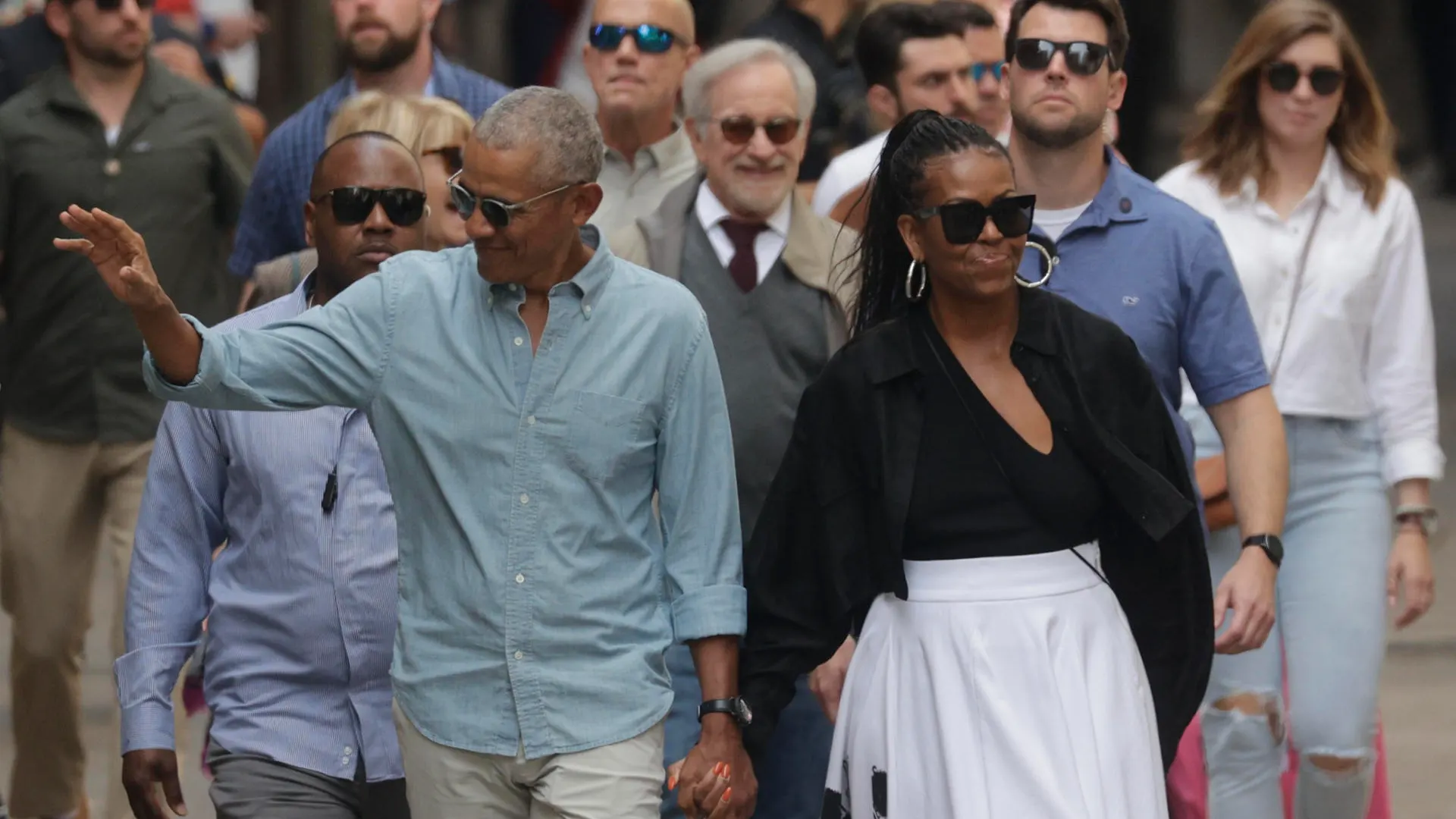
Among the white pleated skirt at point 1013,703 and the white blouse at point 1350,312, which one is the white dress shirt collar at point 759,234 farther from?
the white pleated skirt at point 1013,703

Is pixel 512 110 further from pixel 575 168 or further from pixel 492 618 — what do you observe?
pixel 492 618

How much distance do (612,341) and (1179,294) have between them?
149 cm

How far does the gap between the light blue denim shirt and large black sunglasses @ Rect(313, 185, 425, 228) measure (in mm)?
726

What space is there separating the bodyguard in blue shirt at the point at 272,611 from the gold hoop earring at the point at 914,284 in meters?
1.01

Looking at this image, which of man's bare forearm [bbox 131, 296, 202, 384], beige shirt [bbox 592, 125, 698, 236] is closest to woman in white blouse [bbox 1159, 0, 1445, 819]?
beige shirt [bbox 592, 125, 698, 236]

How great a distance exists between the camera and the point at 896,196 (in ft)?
16.0

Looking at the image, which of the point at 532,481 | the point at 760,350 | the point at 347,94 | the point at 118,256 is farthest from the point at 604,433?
the point at 347,94

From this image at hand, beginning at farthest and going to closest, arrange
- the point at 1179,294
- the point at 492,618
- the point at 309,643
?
the point at 1179,294 < the point at 309,643 < the point at 492,618

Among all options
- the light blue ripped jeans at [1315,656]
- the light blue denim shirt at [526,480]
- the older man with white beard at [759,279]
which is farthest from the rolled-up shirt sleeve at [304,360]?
the light blue ripped jeans at [1315,656]

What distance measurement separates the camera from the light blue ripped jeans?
615 centimetres

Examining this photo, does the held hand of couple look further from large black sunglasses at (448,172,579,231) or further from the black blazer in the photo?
large black sunglasses at (448,172,579,231)

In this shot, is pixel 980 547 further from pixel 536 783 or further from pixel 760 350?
pixel 760 350

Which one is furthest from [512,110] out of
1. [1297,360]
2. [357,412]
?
[1297,360]

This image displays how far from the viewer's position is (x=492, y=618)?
4.55m
